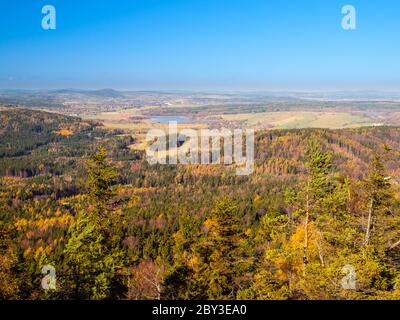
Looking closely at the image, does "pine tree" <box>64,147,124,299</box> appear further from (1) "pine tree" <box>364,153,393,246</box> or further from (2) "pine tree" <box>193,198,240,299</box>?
(1) "pine tree" <box>364,153,393,246</box>

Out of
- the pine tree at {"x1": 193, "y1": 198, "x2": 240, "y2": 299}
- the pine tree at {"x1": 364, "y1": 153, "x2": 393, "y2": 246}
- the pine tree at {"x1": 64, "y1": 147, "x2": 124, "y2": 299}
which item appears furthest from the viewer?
the pine tree at {"x1": 193, "y1": 198, "x2": 240, "y2": 299}

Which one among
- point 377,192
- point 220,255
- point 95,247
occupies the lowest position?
point 220,255

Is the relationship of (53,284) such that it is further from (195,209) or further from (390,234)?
(195,209)

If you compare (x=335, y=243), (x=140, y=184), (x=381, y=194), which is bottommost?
(x=140, y=184)

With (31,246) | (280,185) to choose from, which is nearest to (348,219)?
(31,246)

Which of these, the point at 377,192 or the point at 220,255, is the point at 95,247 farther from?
the point at 377,192

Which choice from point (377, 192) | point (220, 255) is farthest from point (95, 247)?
point (377, 192)

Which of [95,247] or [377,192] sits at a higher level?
[377,192]

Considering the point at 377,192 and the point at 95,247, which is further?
the point at 377,192

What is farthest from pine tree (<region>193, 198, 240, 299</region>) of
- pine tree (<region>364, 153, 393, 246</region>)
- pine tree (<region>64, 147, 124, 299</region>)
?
pine tree (<region>364, 153, 393, 246</region>)

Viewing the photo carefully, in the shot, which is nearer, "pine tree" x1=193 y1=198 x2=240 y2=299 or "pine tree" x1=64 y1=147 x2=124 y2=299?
"pine tree" x1=64 y1=147 x2=124 y2=299

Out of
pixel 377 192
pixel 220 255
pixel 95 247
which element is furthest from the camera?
pixel 220 255
